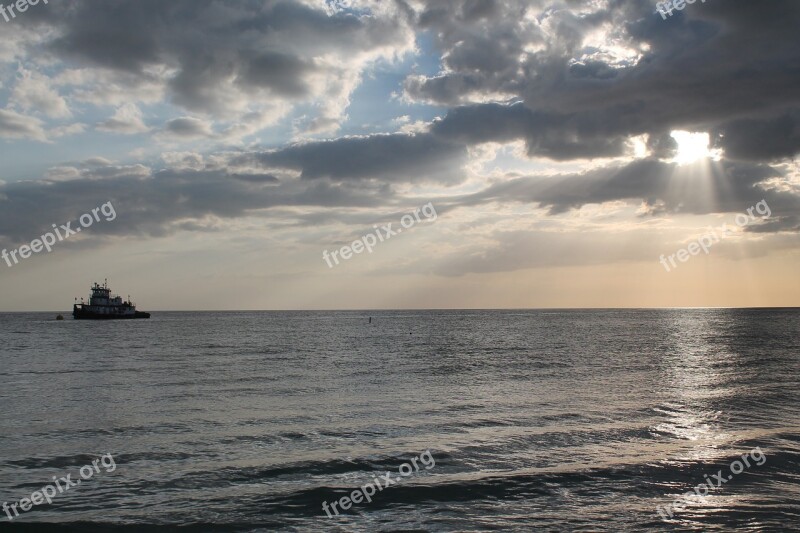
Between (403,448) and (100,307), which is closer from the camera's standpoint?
(403,448)

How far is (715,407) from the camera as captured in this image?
2903 cm

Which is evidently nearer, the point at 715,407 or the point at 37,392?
the point at 715,407

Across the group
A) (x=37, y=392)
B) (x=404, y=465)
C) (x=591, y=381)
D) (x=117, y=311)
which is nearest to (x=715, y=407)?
(x=591, y=381)

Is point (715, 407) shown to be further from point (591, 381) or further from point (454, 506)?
point (454, 506)

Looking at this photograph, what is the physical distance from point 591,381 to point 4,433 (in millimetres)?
32390

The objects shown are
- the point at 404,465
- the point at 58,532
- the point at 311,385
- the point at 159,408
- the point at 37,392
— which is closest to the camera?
the point at 58,532

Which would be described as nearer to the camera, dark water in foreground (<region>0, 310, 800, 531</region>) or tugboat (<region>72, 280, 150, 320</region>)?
dark water in foreground (<region>0, 310, 800, 531</region>)

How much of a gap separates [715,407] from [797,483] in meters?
13.3

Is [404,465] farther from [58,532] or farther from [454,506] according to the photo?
[58,532]

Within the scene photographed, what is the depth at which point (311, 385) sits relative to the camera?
118 ft

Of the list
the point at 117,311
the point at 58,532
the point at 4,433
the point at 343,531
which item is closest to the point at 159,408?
the point at 4,433

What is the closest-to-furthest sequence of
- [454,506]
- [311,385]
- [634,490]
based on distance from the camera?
[454,506], [634,490], [311,385]

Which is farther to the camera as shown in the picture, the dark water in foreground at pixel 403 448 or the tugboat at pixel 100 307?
the tugboat at pixel 100 307

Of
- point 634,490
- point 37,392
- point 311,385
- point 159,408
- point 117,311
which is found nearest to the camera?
point 634,490
